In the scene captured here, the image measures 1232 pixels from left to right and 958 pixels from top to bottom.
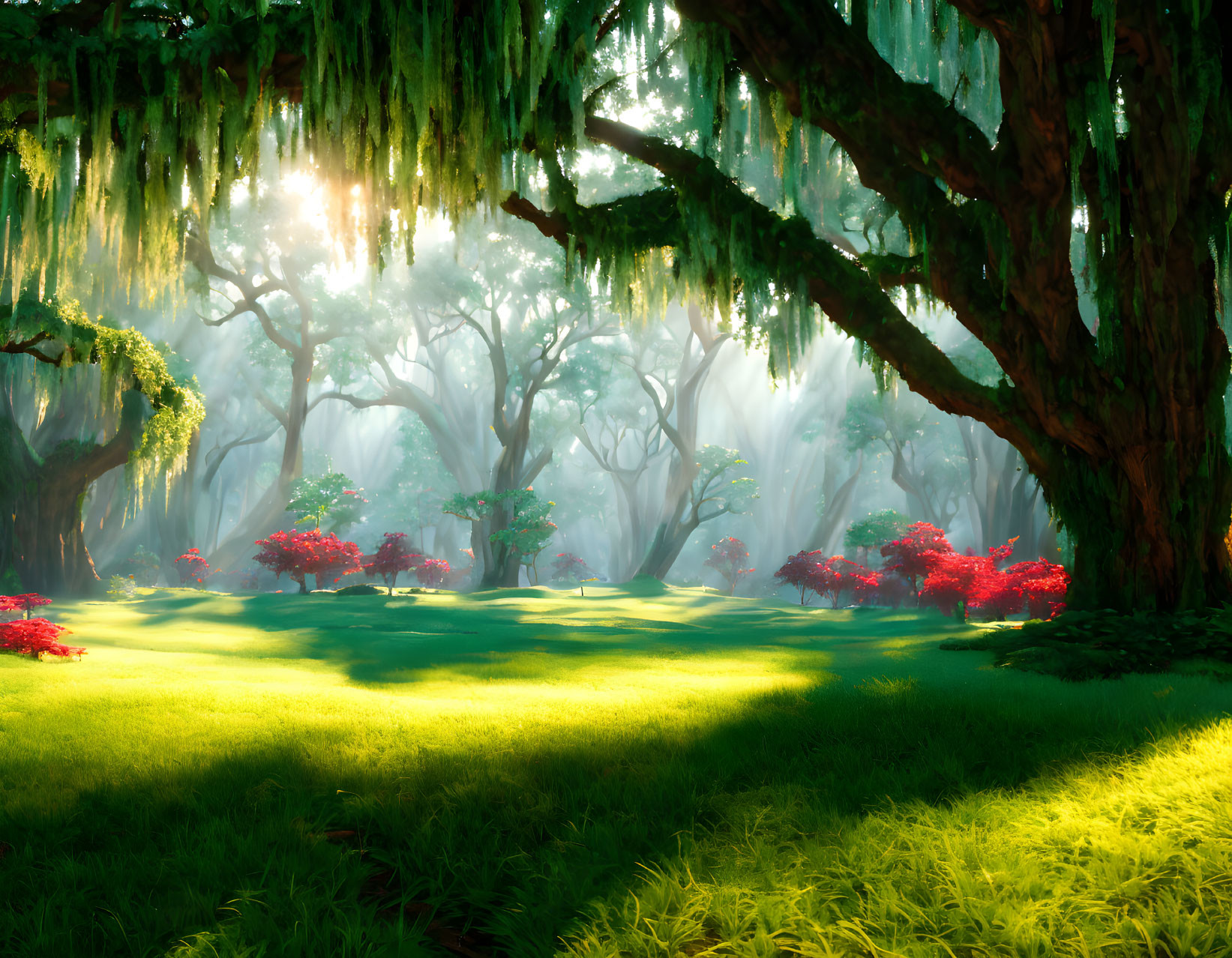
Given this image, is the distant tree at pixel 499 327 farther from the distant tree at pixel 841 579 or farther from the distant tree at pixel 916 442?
the distant tree at pixel 916 442

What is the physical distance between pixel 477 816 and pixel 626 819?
2.02ft

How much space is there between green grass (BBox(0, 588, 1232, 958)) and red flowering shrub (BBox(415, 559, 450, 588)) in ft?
73.1

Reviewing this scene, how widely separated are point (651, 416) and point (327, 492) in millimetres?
21857

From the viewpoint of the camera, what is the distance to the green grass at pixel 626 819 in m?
2.11

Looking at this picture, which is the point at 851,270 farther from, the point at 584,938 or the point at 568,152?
Result: the point at 584,938

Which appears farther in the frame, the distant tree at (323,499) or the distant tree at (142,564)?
the distant tree at (142,564)

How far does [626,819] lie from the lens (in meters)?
2.88

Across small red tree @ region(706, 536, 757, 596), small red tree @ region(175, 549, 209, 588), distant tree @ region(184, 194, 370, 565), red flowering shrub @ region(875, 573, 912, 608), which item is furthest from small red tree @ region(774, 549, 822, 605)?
small red tree @ region(175, 549, 209, 588)

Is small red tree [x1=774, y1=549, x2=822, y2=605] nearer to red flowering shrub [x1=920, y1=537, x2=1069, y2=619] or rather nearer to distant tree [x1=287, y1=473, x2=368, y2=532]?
red flowering shrub [x1=920, y1=537, x2=1069, y2=619]

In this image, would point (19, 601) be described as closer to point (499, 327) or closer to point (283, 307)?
point (499, 327)

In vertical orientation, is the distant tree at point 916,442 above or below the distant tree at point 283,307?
below

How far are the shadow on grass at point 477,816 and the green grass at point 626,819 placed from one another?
0.5 inches

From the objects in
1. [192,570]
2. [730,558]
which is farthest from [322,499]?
[730,558]

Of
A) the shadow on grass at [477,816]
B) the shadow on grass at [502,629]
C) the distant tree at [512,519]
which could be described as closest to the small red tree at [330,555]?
the shadow on grass at [502,629]
